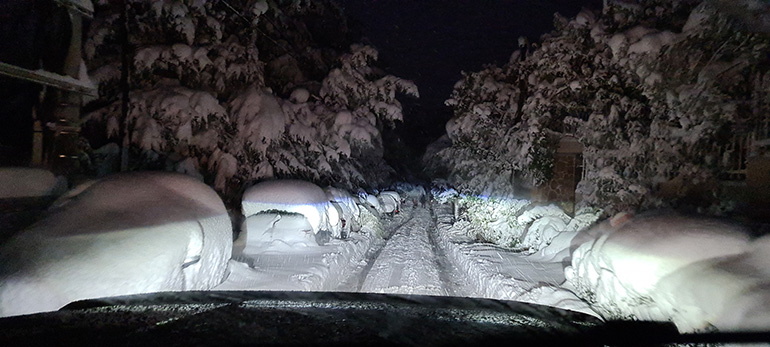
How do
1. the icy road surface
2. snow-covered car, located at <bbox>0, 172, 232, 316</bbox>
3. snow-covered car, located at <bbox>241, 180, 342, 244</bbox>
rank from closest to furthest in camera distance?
snow-covered car, located at <bbox>0, 172, 232, 316</bbox> → the icy road surface → snow-covered car, located at <bbox>241, 180, 342, 244</bbox>

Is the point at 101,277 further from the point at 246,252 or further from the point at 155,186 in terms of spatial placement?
the point at 246,252

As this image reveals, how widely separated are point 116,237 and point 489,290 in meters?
6.53

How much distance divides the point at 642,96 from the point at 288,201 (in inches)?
346

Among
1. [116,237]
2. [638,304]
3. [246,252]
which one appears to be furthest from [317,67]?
[638,304]

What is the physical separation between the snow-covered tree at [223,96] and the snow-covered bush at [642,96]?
608 cm

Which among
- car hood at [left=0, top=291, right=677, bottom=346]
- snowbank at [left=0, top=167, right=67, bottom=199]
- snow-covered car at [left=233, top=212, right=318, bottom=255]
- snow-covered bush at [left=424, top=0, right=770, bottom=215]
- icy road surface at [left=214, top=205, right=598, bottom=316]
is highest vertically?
snow-covered bush at [left=424, top=0, right=770, bottom=215]

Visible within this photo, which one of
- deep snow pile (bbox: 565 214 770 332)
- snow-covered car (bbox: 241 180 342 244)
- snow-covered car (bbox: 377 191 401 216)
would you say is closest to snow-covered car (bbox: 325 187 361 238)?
snow-covered car (bbox: 241 180 342 244)

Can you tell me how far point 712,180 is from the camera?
8.02 m

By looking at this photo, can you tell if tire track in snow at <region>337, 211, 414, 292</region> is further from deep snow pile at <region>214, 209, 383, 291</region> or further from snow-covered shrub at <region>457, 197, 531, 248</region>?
snow-covered shrub at <region>457, 197, 531, 248</region>

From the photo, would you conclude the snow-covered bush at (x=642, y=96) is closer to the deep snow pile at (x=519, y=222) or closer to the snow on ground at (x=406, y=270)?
the deep snow pile at (x=519, y=222)

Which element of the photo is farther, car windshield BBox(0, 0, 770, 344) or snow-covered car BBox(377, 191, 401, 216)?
snow-covered car BBox(377, 191, 401, 216)

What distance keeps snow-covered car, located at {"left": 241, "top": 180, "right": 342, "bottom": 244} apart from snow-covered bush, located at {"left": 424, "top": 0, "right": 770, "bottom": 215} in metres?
6.06

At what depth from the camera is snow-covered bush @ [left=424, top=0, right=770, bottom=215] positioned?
680cm

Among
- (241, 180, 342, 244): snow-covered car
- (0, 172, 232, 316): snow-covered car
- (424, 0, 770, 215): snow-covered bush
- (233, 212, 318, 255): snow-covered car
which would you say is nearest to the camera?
(0, 172, 232, 316): snow-covered car
